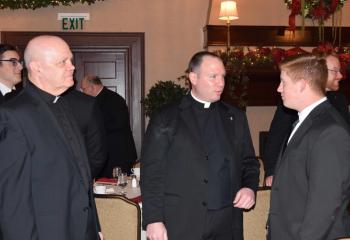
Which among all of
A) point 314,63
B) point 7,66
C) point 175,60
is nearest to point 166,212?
point 314,63

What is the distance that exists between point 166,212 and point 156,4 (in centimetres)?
546

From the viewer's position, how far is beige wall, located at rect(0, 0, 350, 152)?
764cm

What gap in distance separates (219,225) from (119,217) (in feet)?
2.40

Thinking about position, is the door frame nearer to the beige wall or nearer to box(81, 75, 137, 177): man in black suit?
the beige wall

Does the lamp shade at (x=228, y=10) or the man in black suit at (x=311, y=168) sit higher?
the lamp shade at (x=228, y=10)

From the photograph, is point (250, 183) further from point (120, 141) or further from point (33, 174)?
point (120, 141)

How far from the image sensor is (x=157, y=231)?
2754mm

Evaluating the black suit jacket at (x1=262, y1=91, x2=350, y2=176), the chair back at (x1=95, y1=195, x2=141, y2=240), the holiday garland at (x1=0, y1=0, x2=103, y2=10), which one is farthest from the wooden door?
the chair back at (x1=95, y1=195, x2=141, y2=240)

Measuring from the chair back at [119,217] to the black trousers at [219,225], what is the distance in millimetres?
551

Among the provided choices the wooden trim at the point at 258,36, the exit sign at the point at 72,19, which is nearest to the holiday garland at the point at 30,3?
the exit sign at the point at 72,19

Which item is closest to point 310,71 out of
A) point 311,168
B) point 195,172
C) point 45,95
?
point 311,168

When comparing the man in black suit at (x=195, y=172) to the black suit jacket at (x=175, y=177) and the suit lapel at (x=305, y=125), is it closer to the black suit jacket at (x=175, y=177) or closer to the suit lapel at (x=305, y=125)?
the black suit jacket at (x=175, y=177)

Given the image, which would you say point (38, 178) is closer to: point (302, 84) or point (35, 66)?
point (35, 66)

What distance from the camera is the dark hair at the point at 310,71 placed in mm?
2385
